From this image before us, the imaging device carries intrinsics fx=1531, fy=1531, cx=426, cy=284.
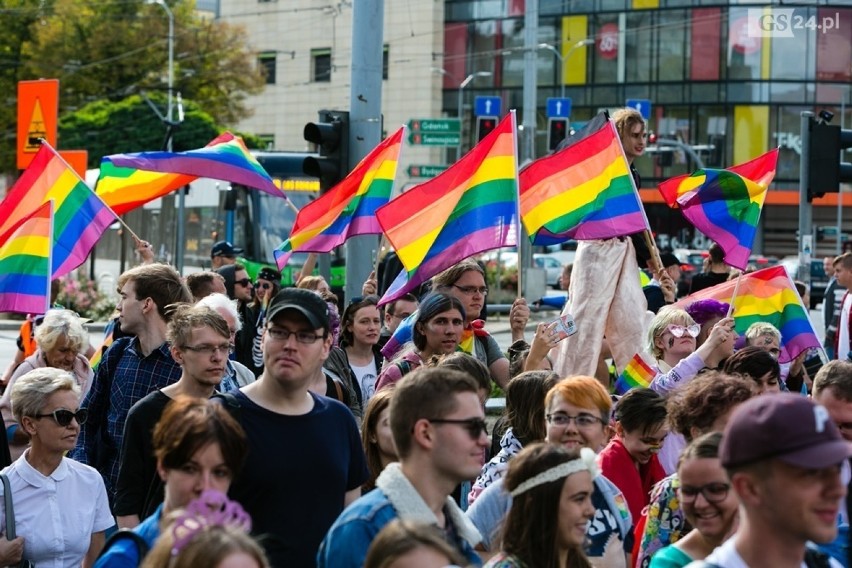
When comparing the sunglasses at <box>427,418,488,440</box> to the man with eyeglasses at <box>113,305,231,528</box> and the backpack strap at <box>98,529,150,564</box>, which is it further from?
the man with eyeglasses at <box>113,305,231,528</box>

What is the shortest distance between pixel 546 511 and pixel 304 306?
1.23 meters

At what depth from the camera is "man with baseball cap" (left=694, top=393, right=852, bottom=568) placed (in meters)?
3.27

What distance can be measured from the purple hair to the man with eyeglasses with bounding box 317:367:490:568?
521 centimetres

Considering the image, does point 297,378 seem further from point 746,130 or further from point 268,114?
point 268,114

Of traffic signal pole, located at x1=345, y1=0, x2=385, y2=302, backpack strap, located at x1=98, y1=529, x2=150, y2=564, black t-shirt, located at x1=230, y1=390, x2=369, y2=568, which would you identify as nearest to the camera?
backpack strap, located at x1=98, y1=529, x2=150, y2=564

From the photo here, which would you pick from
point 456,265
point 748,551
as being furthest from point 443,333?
point 748,551

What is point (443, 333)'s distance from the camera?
24.9 ft

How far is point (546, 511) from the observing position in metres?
4.34

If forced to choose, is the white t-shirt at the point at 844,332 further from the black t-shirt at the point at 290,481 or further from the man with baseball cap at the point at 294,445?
the black t-shirt at the point at 290,481

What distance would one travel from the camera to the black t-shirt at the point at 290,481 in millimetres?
4820

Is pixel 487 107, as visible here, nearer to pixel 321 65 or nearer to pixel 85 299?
pixel 85 299

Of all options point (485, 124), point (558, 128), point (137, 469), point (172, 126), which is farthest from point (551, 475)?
point (172, 126)

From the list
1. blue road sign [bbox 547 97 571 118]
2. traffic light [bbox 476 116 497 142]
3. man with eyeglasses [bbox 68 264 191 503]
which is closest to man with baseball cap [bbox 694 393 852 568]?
man with eyeglasses [bbox 68 264 191 503]

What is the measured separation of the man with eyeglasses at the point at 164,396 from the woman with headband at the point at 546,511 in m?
1.57
